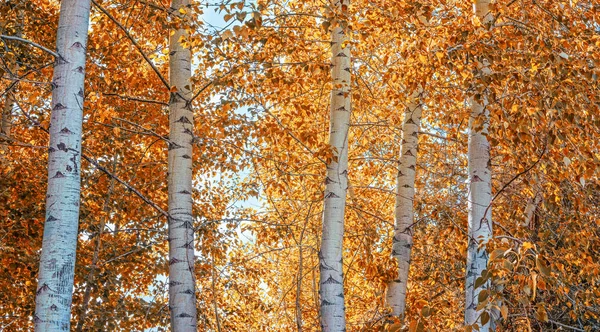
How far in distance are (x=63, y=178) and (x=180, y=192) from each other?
2084 millimetres

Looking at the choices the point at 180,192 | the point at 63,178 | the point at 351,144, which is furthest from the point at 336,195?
the point at 351,144

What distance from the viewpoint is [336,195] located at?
20.4ft

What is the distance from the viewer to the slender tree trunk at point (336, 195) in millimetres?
5934

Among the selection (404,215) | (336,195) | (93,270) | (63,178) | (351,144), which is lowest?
(63,178)

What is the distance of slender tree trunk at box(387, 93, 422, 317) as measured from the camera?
775 centimetres

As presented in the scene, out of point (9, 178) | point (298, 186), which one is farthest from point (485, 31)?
point (9, 178)

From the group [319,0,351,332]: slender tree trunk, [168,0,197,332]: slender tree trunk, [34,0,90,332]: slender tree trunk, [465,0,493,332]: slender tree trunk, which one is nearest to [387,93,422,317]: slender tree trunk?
[319,0,351,332]: slender tree trunk

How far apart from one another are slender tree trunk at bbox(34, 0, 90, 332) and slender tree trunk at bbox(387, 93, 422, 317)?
13.1 feet

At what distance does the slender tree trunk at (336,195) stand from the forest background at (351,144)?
5 centimetres

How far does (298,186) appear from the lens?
35.8ft

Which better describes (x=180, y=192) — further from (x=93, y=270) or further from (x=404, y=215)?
(x=93, y=270)

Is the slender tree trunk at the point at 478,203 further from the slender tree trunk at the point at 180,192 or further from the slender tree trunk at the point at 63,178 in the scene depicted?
the slender tree trunk at the point at 63,178

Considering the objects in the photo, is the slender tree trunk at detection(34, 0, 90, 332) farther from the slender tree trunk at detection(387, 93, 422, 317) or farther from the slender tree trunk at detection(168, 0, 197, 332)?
the slender tree trunk at detection(387, 93, 422, 317)

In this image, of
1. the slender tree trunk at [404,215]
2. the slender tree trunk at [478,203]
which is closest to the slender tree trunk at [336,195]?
the slender tree trunk at [478,203]
